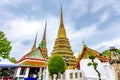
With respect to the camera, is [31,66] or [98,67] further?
[31,66]

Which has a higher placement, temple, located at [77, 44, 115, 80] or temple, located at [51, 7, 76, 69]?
temple, located at [51, 7, 76, 69]

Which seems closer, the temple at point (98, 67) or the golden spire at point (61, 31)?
the temple at point (98, 67)

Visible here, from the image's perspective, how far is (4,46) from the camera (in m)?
23.0

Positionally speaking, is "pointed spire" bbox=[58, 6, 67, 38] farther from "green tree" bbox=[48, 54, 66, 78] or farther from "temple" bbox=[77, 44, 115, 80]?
"green tree" bbox=[48, 54, 66, 78]

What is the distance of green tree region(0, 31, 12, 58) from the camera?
2284 centimetres

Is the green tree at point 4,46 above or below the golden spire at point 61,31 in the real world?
below

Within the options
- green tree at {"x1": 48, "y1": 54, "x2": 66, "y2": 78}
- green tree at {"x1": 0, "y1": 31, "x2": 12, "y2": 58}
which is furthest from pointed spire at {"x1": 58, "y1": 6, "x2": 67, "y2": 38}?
green tree at {"x1": 48, "y1": 54, "x2": 66, "y2": 78}

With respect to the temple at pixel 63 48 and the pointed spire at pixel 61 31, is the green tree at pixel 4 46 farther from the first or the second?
the pointed spire at pixel 61 31

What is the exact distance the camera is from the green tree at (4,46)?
22.8 metres

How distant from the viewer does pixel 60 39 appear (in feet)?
139

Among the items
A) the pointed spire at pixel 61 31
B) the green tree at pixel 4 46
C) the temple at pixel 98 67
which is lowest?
the temple at pixel 98 67

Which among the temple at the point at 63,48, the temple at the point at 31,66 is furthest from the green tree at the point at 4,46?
the temple at the point at 63,48

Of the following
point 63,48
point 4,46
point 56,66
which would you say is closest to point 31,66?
point 56,66

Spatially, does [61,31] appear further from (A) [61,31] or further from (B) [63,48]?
(B) [63,48]
